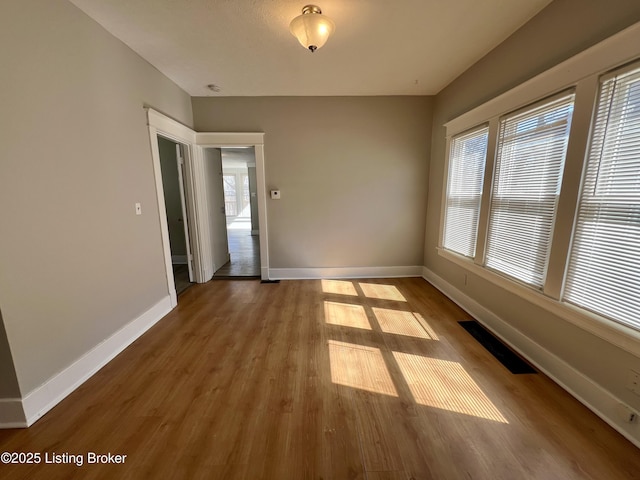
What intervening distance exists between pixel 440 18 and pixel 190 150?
3.23 meters

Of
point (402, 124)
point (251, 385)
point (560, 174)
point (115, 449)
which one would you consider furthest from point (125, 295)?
point (402, 124)

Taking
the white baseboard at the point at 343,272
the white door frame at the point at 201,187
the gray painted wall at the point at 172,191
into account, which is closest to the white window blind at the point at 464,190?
the white baseboard at the point at 343,272

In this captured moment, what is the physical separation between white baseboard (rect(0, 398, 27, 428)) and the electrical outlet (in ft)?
11.6

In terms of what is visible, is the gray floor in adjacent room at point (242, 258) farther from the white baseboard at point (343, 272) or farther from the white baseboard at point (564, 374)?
the white baseboard at point (564, 374)

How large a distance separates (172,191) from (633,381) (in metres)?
5.89

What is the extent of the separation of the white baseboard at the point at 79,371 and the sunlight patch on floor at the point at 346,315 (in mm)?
1894

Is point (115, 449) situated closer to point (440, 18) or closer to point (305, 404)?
point (305, 404)

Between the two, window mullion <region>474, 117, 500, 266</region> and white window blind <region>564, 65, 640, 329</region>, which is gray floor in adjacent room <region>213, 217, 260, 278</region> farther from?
white window blind <region>564, 65, 640, 329</region>

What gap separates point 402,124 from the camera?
12.4 feet

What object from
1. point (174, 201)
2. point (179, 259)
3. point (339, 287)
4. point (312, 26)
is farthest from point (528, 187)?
point (179, 259)

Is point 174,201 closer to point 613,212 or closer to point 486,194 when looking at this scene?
point 486,194

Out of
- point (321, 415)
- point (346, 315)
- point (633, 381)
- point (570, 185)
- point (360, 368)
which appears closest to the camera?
point (633, 381)

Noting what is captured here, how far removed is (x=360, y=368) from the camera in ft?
6.64

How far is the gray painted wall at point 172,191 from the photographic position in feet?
15.2
